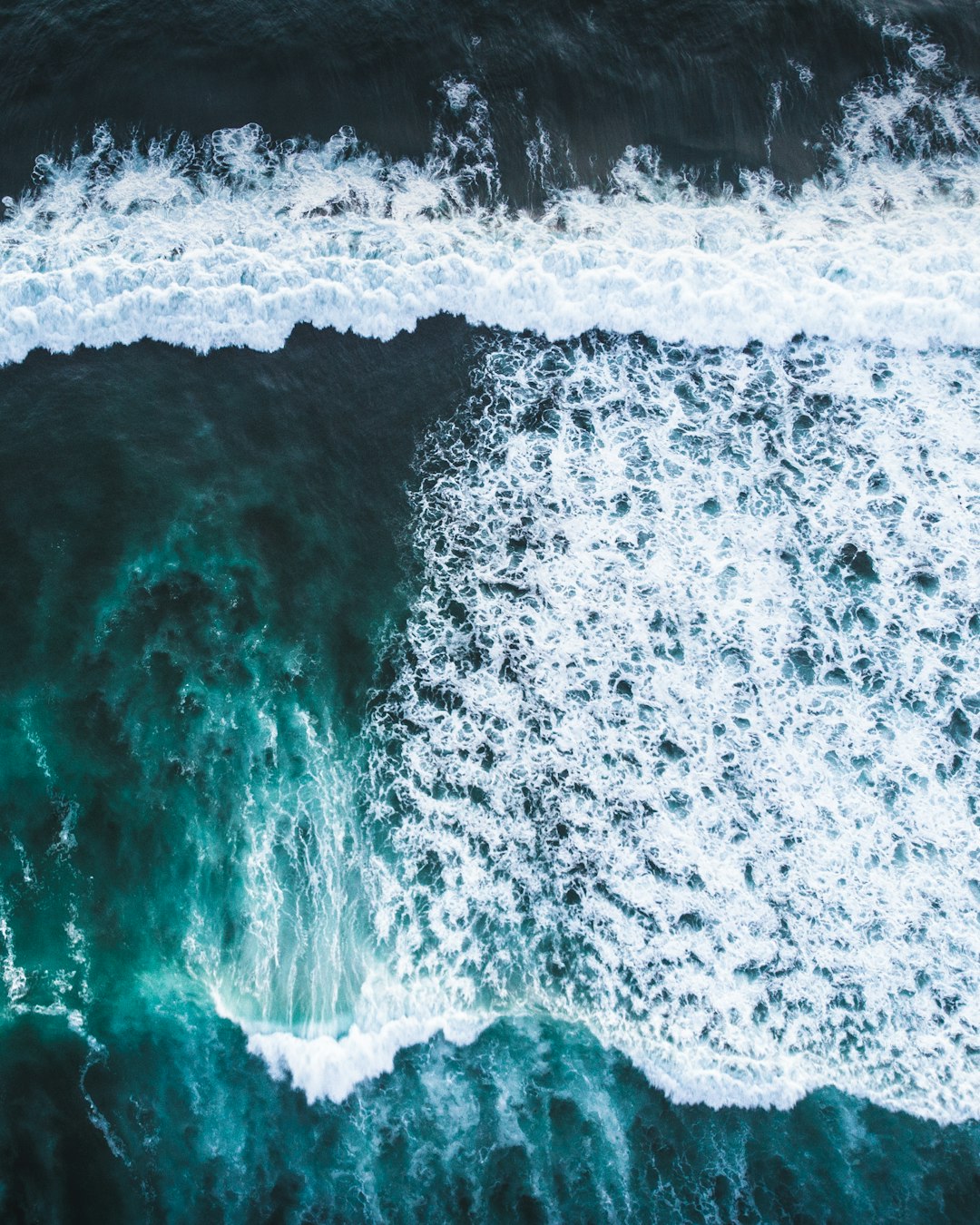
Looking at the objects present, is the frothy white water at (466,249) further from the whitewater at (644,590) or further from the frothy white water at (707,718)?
the frothy white water at (707,718)

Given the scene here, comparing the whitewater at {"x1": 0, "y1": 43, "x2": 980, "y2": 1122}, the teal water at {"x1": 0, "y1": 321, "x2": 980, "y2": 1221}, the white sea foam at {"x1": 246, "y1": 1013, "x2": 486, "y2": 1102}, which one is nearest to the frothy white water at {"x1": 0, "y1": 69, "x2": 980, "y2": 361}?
the whitewater at {"x1": 0, "y1": 43, "x2": 980, "y2": 1122}

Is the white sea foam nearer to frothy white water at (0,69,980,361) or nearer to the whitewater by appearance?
the whitewater

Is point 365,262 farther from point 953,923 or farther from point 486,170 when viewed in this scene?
point 953,923

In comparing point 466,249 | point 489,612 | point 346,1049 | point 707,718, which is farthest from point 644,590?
point 346,1049

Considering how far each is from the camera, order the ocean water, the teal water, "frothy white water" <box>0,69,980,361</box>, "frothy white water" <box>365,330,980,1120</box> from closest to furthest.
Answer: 1. the teal water
2. the ocean water
3. "frothy white water" <box>365,330,980,1120</box>
4. "frothy white water" <box>0,69,980,361</box>

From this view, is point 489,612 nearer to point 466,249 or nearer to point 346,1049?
point 346,1049
